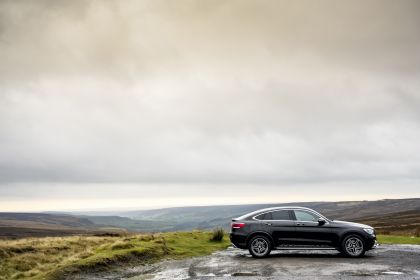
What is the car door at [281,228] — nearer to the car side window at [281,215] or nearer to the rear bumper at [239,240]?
the car side window at [281,215]

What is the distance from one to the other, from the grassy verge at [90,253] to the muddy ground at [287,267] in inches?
50.7

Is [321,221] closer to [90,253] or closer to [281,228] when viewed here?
[281,228]

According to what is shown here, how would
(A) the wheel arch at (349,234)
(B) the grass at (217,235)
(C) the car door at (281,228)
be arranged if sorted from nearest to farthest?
1. (A) the wheel arch at (349,234)
2. (C) the car door at (281,228)
3. (B) the grass at (217,235)

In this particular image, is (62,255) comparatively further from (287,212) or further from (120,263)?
(287,212)

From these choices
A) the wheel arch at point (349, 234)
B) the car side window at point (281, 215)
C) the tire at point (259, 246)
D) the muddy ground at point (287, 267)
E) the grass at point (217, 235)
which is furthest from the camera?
the grass at point (217, 235)

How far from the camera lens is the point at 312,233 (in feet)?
57.5

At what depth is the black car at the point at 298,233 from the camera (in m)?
17.5

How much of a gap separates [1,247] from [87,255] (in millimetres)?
13107

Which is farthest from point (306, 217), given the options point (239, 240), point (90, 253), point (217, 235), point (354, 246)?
point (90, 253)

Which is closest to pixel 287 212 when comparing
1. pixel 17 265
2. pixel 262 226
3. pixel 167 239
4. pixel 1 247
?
pixel 262 226

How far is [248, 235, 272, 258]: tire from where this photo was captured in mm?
17719

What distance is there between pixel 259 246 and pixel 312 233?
2.25 m

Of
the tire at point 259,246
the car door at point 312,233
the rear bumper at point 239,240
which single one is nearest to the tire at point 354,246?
the car door at point 312,233

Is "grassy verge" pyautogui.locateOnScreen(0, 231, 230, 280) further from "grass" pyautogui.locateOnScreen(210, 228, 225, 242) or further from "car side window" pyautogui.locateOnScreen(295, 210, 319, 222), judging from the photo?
"car side window" pyautogui.locateOnScreen(295, 210, 319, 222)
